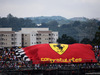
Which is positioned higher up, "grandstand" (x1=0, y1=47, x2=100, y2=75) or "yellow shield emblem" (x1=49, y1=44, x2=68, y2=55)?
"yellow shield emblem" (x1=49, y1=44, x2=68, y2=55)

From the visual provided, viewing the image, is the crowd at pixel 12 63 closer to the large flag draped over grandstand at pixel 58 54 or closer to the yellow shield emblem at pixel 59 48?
the large flag draped over grandstand at pixel 58 54

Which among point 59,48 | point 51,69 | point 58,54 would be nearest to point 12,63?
point 51,69

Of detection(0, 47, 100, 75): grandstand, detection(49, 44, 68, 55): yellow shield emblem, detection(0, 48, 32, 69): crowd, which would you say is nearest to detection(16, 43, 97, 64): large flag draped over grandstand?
detection(49, 44, 68, 55): yellow shield emblem

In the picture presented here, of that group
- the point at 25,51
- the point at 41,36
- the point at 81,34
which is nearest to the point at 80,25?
the point at 81,34

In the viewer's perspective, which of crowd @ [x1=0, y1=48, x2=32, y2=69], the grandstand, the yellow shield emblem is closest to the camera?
the grandstand

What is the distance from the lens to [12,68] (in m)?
25.4

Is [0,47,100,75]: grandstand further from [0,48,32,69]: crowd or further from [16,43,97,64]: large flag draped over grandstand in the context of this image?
[16,43,97,64]: large flag draped over grandstand

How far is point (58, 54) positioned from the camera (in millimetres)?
26344

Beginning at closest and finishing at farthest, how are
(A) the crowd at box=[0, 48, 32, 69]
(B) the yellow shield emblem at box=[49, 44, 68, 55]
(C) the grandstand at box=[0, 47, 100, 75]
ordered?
(C) the grandstand at box=[0, 47, 100, 75]
(A) the crowd at box=[0, 48, 32, 69]
(B) the yellow shield emblem at box=[49, 44, 68, 55]

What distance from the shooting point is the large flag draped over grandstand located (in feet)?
85.1

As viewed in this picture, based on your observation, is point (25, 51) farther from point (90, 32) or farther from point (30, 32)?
point (90, 32)

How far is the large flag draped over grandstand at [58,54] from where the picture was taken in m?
25.9

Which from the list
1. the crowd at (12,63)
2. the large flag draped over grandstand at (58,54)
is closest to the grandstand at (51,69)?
the crowd at (12,63)

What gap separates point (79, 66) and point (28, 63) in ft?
16.2
